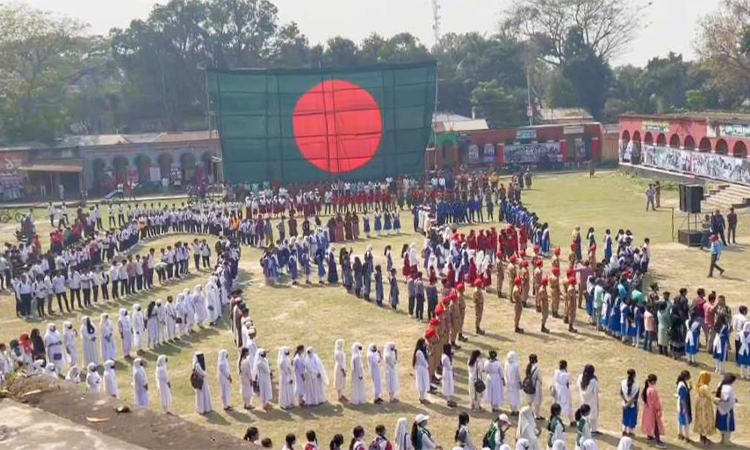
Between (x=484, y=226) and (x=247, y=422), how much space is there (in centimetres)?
1674

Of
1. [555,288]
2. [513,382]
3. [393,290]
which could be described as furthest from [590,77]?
[513,382]

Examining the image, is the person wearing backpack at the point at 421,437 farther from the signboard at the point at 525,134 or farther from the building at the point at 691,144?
the signboard at the point at 525,134

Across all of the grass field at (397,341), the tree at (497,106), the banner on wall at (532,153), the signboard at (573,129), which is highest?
the tree at (497,106)

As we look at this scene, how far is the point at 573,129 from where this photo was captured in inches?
1857

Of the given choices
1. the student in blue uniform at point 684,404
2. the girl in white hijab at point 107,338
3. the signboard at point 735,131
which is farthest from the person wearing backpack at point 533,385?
the signboard at point 735,131

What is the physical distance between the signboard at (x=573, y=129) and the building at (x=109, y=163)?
18135 mm

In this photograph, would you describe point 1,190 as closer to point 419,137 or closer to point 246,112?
point 246,112

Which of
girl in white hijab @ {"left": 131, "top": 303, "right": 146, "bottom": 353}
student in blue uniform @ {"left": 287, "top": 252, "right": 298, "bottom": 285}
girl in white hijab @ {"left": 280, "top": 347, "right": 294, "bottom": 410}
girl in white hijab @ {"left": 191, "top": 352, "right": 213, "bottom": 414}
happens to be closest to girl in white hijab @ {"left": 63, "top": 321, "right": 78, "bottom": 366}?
girl in white hijab @ {"left": 131, "top": 303, "right": 146, "bottom": 353}

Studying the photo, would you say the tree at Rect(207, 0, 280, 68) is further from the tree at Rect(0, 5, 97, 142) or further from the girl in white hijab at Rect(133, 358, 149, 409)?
the girl in white hijab at Rect(133, 358, 149, 409)

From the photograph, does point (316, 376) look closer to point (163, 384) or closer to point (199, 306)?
point (163, 384)

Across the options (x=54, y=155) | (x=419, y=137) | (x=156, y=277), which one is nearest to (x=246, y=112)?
(x=419, y=137)

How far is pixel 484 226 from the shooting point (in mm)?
27875

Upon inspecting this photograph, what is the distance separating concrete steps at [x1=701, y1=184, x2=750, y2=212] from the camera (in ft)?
96.3

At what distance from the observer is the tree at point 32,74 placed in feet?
167
